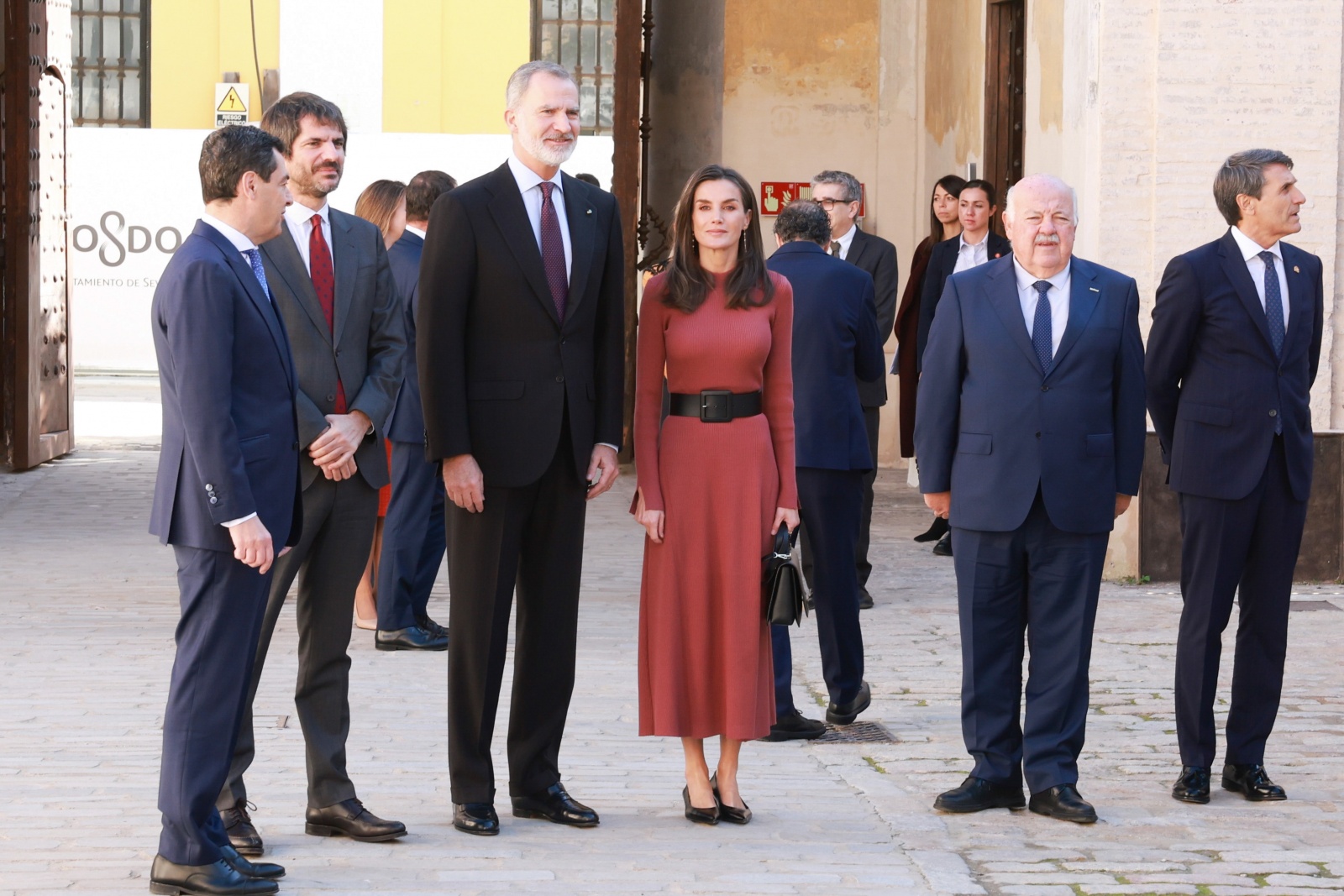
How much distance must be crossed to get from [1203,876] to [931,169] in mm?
9850

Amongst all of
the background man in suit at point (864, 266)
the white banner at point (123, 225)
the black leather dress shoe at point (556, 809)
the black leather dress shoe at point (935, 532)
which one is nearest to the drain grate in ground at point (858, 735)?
the background man in suit at point (864, 266)

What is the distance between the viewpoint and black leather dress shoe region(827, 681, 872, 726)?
6.51m

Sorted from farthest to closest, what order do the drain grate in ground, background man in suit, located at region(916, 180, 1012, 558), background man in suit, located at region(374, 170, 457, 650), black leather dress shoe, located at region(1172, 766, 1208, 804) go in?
background man in suit, located at region(916, 180, 1012, 558), background man in suit, located at region(374, 170, 457, 650), the drain grate in ground, black leather dress shoe, located at region(1172, 766, 1208, 804)

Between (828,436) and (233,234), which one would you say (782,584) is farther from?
(233,234)

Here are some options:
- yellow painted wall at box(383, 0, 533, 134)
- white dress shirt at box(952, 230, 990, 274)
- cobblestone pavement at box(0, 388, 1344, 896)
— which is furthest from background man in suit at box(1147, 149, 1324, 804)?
yellow painted wall at box(383, 0, 533, 134)

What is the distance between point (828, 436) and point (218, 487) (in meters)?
2.91

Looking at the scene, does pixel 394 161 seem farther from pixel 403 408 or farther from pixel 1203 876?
pixel 1203 876

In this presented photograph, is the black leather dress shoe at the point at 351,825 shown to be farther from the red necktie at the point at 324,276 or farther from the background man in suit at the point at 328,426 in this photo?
the red necktie at the point at 324,276

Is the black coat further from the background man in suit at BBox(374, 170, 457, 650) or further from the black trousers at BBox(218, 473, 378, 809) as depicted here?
the background man in suit at BBox(374, 170, 457, 650)

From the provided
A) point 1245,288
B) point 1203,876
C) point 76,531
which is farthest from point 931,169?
point 1203,876

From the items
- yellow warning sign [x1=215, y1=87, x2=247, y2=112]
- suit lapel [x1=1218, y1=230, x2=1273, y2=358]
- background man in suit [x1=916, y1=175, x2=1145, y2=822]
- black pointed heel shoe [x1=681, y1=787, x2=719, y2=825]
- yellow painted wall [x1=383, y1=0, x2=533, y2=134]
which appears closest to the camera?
black pointed heel shoe [x1=681, y1=787, x2=719, y2=825]

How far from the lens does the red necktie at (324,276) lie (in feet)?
16.4

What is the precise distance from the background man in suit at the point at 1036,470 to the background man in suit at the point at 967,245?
13.6ft

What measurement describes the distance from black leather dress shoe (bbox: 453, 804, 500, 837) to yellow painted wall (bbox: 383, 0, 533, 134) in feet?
71.8
